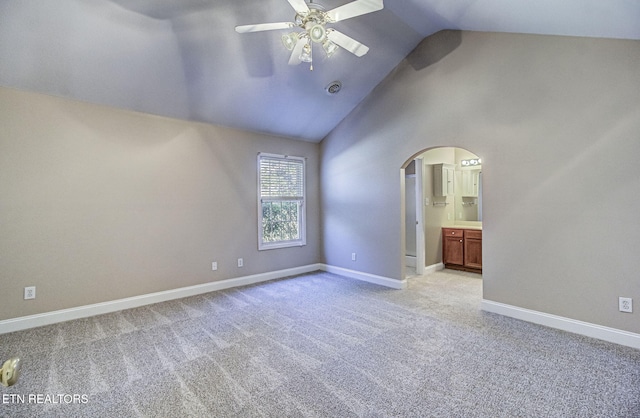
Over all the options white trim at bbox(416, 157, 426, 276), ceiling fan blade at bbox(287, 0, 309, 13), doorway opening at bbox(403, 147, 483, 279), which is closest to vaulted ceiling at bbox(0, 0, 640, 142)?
ceiling fan blade at bbox(287, 0, 309, 13)

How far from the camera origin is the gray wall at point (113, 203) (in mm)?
3414

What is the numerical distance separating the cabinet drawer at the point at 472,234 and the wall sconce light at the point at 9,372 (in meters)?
6.02

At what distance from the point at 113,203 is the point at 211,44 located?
2.33 metres

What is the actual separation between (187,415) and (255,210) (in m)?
3.52

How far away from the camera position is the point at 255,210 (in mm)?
5277

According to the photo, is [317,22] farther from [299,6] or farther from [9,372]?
[9,372]

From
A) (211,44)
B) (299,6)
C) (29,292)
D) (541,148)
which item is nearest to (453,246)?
(541,148)

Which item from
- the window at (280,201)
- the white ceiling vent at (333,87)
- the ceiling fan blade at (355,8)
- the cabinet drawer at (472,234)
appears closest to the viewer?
the ceiling fan blade at (355,8)

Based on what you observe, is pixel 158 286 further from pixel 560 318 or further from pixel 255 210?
pixel 560 318

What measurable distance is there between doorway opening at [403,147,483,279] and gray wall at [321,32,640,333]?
113 cm

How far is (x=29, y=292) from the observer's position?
11.3 ft

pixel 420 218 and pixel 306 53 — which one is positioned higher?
pixel 306 53

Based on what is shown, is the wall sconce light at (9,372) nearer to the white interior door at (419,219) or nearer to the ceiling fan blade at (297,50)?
the ceiling fan blade at (297,50)

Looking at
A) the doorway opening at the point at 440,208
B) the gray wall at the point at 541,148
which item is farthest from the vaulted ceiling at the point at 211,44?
the doorway opening at the point at 440,208
